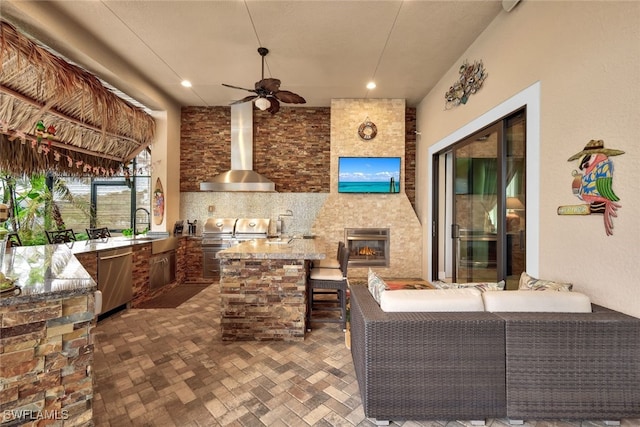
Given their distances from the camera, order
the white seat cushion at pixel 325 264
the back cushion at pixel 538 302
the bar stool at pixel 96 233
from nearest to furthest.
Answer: the back cushion at pixel 538 302 → the white seat cushion at pixel 325 264 → the bar stool at pixel 96 233

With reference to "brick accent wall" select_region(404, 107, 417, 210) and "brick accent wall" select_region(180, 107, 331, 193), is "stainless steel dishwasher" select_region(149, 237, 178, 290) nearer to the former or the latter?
A: "brick accent wall" select_region(180, 107, 331, 193)

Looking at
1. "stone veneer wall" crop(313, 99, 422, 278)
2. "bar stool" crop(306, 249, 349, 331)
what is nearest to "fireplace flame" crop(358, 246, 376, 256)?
"stone veneer wall" crop(313, 99, 422, 278)

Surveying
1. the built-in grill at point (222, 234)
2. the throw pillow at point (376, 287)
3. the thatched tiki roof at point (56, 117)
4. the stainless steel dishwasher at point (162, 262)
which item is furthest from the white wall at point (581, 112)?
the stainless steel dishwasher at point (162, 262)

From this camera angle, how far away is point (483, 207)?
3.19 meters

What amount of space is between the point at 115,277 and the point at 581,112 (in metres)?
4.93

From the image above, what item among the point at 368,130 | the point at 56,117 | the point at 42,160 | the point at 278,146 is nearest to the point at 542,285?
the point at 368,130

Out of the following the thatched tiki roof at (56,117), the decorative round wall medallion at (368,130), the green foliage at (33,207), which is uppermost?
the decorative round wall medallion at (368,130)

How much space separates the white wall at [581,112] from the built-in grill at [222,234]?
13.6 feet

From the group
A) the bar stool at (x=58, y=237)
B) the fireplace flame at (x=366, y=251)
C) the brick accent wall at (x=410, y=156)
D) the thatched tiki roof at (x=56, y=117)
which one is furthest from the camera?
the brick accent wall at (x=410, y=156)

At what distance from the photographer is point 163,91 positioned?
14.8 feet

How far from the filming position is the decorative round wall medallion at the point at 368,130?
483 centimetres

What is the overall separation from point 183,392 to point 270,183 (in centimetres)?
354

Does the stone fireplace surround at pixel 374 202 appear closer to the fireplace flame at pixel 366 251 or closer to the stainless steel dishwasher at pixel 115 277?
the fireplace flame at pixel 366 251

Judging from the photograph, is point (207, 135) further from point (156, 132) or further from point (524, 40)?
point (524, 40)
